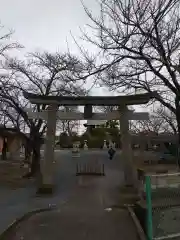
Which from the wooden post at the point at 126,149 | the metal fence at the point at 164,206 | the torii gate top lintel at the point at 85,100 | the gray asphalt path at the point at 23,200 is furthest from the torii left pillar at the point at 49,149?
the metal fence at the point at 164,206

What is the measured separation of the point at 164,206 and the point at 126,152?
36.9ft

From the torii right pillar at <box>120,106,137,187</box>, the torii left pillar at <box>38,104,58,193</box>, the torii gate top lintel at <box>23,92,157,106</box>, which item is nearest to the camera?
the torii left pillar at <box>38,104,58,193</box>

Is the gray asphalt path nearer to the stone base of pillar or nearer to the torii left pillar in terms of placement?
the stone base of pillar

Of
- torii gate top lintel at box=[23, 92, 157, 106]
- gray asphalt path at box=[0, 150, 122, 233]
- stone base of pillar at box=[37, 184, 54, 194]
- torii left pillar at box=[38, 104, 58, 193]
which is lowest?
gray asphalt path at box=[0, 150, 122, 233]

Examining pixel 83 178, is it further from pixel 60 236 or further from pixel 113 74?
pixel 60 236

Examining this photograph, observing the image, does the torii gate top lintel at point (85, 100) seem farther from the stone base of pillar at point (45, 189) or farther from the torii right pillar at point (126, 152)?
the stone base of pillar at point (45, 189)

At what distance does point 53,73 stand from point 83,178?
7.38 metres

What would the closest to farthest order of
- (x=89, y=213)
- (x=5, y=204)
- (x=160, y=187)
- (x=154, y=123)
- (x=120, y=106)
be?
(x=160, y=187), (x=89, y=213), (x=5, y=204), (x=120, y=106), (x=154, y=123)

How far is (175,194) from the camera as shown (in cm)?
862

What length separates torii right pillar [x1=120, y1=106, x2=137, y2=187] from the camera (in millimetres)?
18997

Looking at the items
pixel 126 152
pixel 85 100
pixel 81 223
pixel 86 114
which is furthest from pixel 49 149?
pixel 81 223

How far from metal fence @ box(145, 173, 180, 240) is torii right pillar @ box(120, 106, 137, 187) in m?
10.3

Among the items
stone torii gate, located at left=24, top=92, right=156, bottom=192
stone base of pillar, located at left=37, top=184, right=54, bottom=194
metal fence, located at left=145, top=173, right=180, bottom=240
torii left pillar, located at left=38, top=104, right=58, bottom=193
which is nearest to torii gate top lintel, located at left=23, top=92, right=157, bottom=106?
stone torii gate, located at left=24, top=92, right=156, bottom=192

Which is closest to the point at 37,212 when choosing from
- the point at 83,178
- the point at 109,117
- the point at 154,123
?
the point at 109,117
